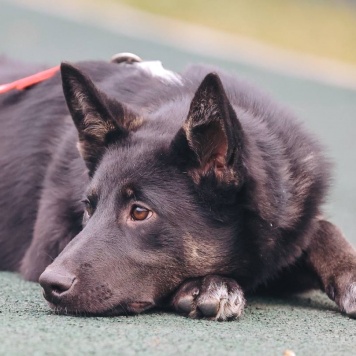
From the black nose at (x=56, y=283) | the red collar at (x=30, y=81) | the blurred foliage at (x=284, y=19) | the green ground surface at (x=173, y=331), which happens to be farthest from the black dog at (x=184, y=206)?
the blurred foliage at (x=284, y=19)

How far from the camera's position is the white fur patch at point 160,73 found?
13.9 ft

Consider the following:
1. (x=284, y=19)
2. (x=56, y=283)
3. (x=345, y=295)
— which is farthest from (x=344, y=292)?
(x=284, y=19)

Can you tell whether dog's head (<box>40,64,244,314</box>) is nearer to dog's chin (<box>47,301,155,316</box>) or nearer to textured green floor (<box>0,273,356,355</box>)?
dog's chin (<box>47,301,155,316</box>)

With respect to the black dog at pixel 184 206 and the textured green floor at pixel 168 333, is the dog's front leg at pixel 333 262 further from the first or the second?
the textured green floor at pixel 168 333

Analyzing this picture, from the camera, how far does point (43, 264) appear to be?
4066mm

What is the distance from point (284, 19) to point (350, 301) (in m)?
16.0

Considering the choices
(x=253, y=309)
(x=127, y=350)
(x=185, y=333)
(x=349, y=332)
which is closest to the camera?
(x=127, y=350)

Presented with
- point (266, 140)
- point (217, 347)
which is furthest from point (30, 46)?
point (217, 347)

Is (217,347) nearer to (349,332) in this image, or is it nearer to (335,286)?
(349,332)

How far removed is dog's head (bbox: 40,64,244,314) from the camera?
3.16 meters

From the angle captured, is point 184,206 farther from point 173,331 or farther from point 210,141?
point 173,331

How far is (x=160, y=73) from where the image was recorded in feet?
14.3

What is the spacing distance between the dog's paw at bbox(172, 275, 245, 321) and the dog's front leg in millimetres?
558

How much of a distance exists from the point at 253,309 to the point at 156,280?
554 millimetres
